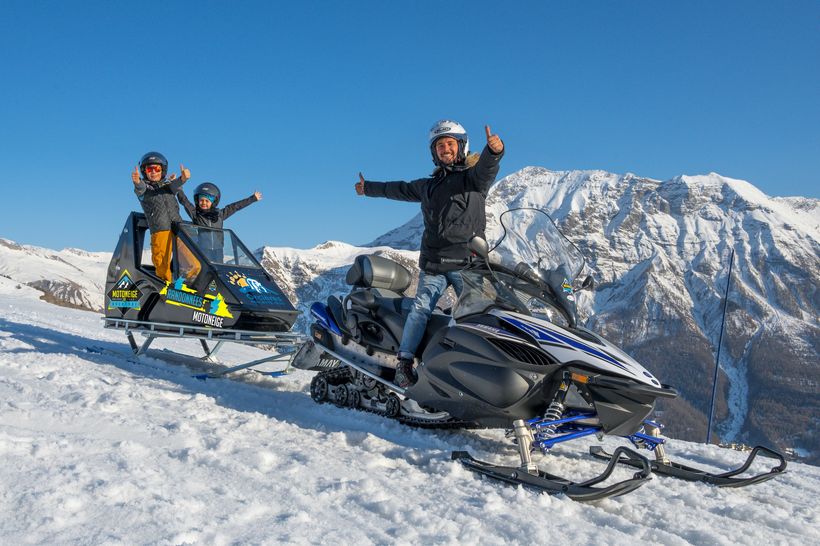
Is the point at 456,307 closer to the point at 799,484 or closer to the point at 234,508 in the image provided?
the point at 234,508

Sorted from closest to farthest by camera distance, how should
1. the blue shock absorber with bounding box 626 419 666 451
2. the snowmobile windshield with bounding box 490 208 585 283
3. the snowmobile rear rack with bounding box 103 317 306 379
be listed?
the blue shock absorber with bounding box 626 419 666 451 → the snowmobile windshield with bounding box 490 208 585 283 → the snowmobile rear rack with bounding box 103 317 306 379

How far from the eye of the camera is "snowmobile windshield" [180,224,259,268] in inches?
321

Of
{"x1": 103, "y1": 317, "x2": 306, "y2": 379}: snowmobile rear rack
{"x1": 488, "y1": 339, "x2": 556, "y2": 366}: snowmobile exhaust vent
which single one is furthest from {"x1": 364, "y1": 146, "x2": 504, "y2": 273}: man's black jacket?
{"x1": 103, "y1": 317, "x2": 306, "y2": 379}: snowmobile rear rack

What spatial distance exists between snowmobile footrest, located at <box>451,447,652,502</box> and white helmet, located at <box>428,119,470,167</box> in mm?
2415

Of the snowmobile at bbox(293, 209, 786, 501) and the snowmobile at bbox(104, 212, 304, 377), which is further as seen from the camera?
the snowmobile at bbox(104, 212, 304, 377)

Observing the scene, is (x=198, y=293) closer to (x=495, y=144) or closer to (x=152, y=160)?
(x=152, y=160)

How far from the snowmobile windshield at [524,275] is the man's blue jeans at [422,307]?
0.41 metres

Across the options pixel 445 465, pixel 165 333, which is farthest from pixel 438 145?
pixel 165 333

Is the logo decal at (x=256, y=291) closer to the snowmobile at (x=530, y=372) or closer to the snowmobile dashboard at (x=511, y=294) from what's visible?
the snowmobile at (x=530, y=372)

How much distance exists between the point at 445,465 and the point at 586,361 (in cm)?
110

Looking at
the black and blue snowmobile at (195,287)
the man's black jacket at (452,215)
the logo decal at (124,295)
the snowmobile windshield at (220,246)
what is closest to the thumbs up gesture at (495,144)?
the man's black jacket at (452,215)

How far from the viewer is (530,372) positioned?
4.29 metres

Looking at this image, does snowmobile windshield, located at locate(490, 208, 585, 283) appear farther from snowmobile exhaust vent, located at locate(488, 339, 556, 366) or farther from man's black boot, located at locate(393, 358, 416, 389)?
man's black boot, located at locate(393, 358, 416, 389)

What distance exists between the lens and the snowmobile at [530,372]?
398cm
